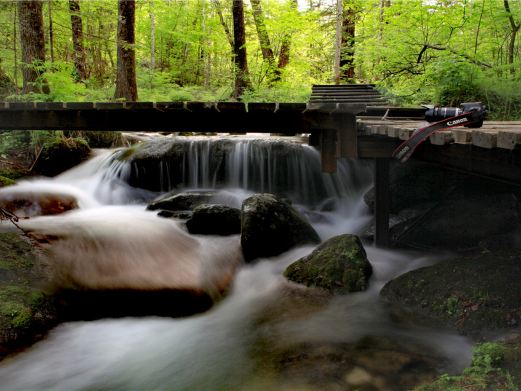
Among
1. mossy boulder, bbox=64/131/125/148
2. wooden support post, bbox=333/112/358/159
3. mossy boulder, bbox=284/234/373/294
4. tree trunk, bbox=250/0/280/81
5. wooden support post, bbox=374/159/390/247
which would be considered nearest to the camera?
wooden support post, bbox=333/112/358/159

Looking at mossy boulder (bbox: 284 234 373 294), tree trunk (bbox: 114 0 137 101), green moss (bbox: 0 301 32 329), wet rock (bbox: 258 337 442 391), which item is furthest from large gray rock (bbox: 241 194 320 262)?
tree trunk (bbox: 114 0 137 101)

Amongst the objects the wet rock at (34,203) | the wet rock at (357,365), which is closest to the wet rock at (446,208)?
the wet rock at (357,365)

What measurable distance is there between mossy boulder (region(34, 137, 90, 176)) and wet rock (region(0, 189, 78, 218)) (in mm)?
→ 2025

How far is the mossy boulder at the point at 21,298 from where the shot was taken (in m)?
5.29

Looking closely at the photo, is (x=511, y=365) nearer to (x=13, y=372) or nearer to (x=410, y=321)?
(x=410, y=321)

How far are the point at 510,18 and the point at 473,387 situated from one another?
7.47 metres

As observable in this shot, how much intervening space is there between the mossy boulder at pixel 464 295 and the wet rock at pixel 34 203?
8079 mm

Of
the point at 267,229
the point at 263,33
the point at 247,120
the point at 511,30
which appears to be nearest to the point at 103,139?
the point at 267,229

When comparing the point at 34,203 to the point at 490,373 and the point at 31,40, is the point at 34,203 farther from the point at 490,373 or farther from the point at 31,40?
the point at 490,373

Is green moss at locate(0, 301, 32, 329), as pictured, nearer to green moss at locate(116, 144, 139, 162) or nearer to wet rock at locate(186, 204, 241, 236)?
wet rock at locate(186, 204, 241, 236)

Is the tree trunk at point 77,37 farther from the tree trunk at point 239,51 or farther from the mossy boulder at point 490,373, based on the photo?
the mossy boulder at point 490,373

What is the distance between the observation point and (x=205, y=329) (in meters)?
6.15

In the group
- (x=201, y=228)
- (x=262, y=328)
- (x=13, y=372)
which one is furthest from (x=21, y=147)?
(x=262, y=328)

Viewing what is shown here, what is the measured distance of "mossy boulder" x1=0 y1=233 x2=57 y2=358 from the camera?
529cm
